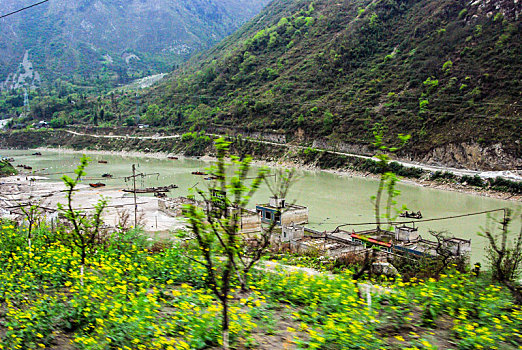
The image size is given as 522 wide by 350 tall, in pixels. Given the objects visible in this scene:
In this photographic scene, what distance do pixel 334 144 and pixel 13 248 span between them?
116ft

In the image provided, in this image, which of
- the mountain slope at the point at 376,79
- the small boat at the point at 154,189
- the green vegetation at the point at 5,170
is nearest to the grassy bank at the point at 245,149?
the mountain slope at the point at 376,79

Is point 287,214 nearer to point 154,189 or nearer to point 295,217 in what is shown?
point 295,217

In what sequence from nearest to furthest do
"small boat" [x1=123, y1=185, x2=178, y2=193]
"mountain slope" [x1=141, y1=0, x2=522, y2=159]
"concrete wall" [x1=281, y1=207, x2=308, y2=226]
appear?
"concrete wall" [x1=281, y1=207, x2=308, y2=226] < "small boat" [x1=123, y1=185, x2=178, y2=193] < "mountain slope" [x1=141, y1=0, x2=522, y2=159]

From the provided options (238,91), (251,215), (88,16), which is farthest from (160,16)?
(251,215)

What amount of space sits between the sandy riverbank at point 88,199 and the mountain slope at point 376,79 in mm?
21940

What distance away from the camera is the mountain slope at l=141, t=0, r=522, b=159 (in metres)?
33.6

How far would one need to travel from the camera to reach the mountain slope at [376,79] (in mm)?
33625

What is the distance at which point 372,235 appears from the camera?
15.1 metres

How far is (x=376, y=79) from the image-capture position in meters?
46.2

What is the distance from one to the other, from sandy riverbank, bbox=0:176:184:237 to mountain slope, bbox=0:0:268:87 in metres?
102

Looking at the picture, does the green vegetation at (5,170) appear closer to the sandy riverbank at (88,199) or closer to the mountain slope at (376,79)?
the sandy riverbank at (88,199)

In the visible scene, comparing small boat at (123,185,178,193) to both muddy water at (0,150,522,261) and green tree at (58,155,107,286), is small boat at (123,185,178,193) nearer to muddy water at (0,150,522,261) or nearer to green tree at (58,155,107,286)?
muddy water at (0,150,522,261)

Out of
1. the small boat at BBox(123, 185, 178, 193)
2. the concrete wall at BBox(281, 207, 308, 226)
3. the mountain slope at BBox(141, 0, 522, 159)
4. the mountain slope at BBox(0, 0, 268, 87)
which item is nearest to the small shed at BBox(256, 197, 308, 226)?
the concrete wall at BBox(281, 207, 308, 226)

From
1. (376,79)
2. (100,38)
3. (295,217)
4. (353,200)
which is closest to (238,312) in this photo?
(295,217)
